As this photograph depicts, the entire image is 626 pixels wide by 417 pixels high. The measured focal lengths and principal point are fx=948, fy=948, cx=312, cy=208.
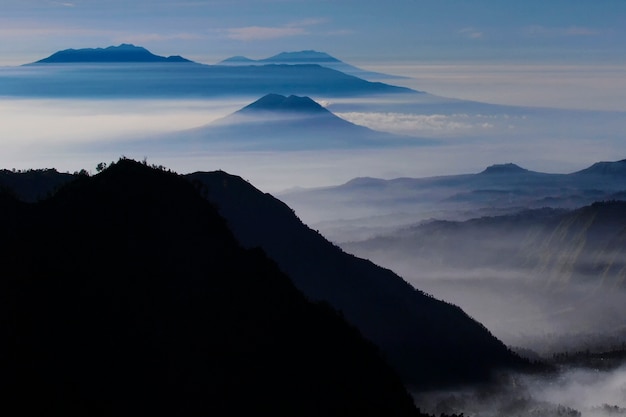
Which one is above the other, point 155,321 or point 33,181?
point 33,181

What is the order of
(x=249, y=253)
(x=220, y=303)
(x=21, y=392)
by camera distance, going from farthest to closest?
(x=249, y=253), (x=220, y=303), (x=21, y=392)

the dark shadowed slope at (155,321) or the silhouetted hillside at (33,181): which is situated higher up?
the silhouetted hillside at (33,181)

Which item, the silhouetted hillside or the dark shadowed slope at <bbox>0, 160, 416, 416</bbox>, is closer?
the dark shadowed slope at <bbox>0, 160, 416, 416</bbox>

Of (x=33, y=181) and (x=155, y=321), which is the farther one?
(x=33, y=181)

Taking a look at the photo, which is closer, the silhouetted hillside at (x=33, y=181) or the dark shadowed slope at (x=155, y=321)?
the dark shadowed slope at (x=155, y=321)

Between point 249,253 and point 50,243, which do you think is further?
point 249,253

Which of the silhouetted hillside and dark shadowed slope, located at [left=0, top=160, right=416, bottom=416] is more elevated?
the silhouetted hillside

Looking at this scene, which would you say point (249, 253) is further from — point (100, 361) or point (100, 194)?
point (100, 361)

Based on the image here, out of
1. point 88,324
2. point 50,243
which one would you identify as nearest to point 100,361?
point 88,324
